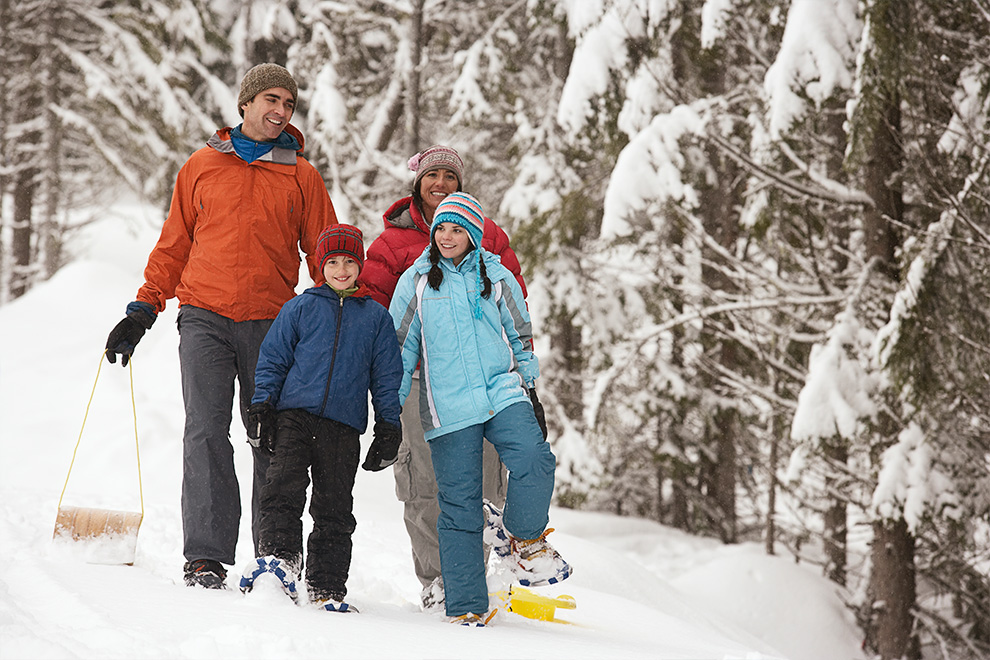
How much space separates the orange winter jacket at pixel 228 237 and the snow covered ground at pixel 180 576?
3.96ft

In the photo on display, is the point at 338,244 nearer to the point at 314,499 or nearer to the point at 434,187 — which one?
the point at 434,187

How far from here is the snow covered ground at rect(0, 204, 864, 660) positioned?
2490 mm

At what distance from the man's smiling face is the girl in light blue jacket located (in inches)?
35.5

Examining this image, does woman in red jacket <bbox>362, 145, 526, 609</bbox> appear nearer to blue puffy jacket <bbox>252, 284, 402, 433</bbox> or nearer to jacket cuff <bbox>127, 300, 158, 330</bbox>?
blue puffy jacket <bbox>252, 284, 402, 433</bbox>

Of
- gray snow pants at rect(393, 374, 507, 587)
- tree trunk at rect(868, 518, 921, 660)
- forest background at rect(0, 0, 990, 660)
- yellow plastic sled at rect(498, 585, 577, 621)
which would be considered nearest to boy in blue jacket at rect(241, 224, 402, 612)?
gray snow pants at rect(393, 374, 507, 587)

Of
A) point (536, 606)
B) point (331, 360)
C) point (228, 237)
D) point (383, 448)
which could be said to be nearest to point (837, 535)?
point (536, 606)

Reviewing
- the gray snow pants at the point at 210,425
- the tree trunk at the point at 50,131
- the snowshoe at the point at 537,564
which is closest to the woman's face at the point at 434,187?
the gray snow pants at the point at 210,425

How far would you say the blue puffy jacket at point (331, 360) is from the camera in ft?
10.6

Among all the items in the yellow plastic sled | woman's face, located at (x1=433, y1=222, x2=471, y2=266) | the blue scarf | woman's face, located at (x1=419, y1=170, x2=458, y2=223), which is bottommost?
the yellow plastic sled

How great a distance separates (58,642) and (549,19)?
10231 mm

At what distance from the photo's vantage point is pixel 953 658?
319 inches

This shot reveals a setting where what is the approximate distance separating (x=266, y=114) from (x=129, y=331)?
1.11m

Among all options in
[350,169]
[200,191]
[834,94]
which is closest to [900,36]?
[834,94]

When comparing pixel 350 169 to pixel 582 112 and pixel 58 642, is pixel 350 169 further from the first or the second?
pixel 58 642
